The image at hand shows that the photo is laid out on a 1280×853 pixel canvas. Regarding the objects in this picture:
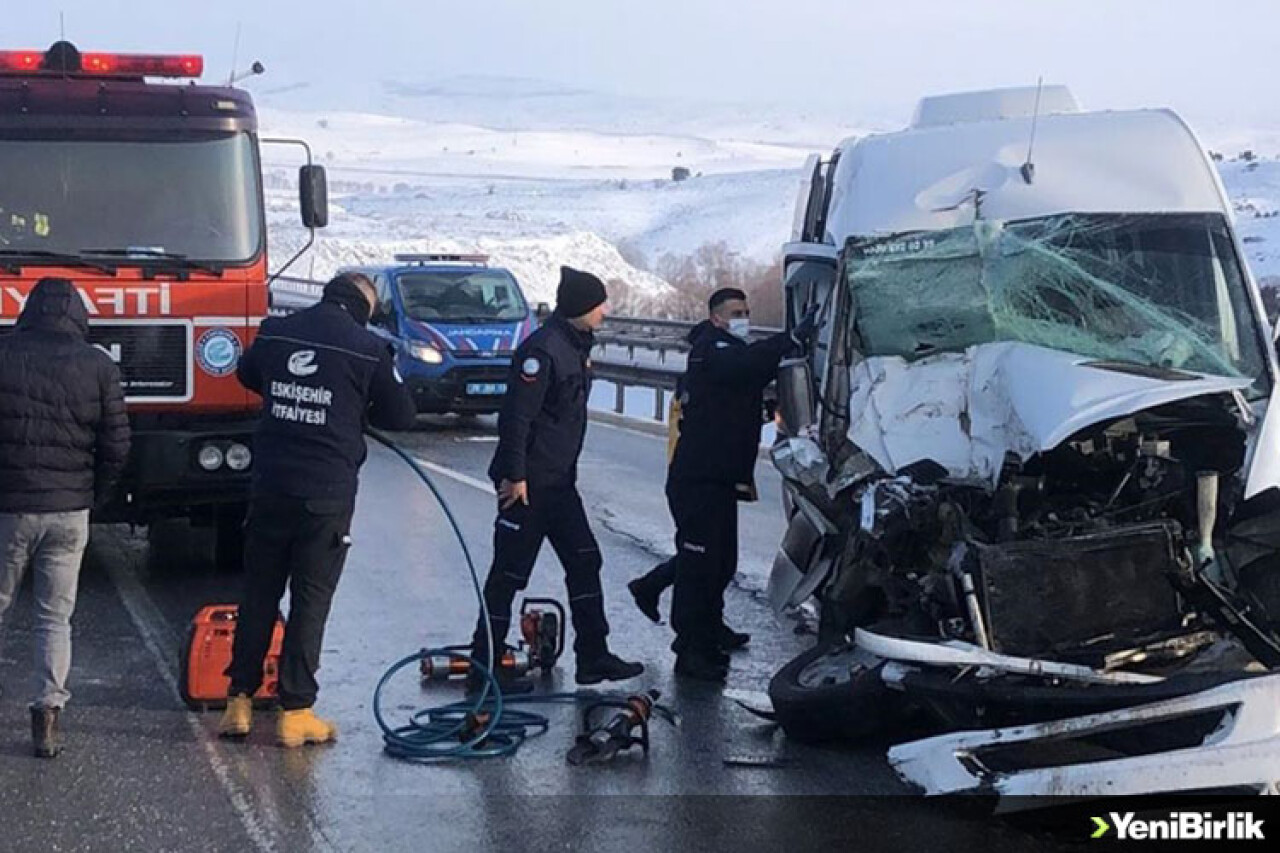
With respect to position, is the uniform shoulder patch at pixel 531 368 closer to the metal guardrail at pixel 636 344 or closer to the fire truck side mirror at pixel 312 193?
the fire truck side mirror at pixel 312 193

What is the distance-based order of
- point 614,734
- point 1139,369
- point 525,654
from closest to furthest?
point 1139,369
point 614,734
point 525,654

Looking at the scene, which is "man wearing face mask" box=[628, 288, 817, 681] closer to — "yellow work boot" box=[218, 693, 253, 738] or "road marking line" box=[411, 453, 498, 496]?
"yellow work boot" box=[218, 693, 253, 738]

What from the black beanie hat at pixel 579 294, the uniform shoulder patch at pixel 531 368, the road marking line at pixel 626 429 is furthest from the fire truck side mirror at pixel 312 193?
the road marking line at pixel 626 429

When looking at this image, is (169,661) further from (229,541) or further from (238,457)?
(229,541)

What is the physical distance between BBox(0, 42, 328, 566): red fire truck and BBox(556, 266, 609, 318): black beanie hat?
2.50m

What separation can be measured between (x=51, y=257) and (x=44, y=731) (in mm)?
3545

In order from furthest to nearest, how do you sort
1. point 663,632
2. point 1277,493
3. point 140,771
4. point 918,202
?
point 663,632, point 918,202, point 140,771, point 1277,493

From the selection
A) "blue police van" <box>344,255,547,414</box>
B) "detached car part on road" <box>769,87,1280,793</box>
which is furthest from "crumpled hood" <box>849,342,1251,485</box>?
"blue police van" <box>344,255,547,414</box>

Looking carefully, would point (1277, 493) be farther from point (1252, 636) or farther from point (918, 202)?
point (918, 202)

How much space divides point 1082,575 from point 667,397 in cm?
1774

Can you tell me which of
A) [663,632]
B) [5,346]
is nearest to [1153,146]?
[663,632]

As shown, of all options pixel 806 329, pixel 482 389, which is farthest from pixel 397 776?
pixel 482 389

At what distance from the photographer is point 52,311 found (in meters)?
6.98

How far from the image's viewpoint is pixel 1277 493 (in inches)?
238
